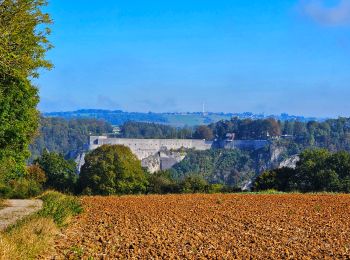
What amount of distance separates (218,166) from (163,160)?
18.5 meters

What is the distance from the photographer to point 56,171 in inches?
1989

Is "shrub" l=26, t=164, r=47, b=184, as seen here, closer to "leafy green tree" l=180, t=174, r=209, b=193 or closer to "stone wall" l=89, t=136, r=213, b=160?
"leafy green tree" l=180, t=174, r=209, b=193

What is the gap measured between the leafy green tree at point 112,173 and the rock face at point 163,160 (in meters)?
91.6

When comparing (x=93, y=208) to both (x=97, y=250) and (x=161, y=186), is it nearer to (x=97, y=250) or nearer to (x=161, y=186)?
(x=97, y=250)

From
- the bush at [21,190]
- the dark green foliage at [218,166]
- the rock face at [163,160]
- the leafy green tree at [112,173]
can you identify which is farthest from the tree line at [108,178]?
the rock face at [163,160]

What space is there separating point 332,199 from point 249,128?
160840 millimetres

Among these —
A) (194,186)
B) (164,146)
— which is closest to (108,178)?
(194,186)

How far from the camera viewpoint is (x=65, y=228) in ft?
53.0

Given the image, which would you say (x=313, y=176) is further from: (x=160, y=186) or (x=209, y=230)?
(x=209, y=230)

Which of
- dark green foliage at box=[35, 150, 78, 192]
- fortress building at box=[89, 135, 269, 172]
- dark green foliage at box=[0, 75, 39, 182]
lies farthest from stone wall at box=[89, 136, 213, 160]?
dark green foliage at box=[0, 75, 39, 182]

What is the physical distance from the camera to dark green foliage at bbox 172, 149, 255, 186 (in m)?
122

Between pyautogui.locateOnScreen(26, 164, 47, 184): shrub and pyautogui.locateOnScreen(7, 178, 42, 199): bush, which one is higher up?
pyautogui.locateOnScreen(26, 164, 47, 184): shrub

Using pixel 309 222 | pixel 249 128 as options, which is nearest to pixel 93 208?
pixel 309 222

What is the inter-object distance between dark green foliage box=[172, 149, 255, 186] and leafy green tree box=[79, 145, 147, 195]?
2752 inches
